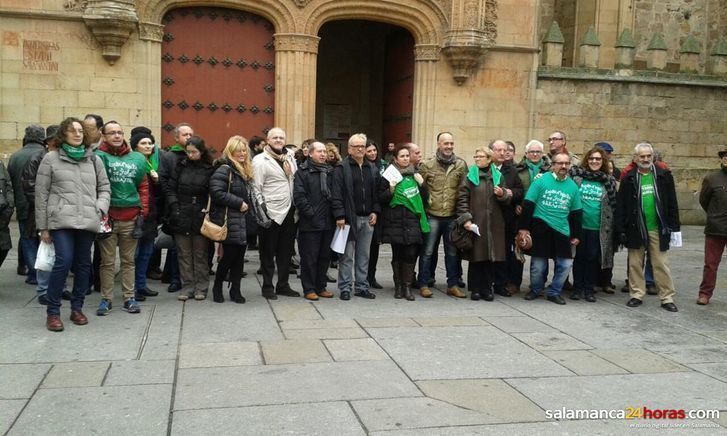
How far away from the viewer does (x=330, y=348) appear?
596cm

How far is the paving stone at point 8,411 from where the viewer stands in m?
4.18

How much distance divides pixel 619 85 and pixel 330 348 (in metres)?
11.7

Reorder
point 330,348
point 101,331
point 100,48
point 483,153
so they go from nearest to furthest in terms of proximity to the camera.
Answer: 1. point 330,348
2. point 101,331
3. point 483,153
4. point 100,48

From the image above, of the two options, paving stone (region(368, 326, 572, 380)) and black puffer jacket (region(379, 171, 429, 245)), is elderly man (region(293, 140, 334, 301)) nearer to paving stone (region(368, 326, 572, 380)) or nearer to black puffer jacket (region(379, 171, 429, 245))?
black puffer jacket (region(379, 171, 429, 245))

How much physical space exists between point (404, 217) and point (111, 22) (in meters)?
7.34

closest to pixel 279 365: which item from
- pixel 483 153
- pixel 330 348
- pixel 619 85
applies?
pixel 330 348

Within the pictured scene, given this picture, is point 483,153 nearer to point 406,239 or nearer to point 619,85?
point 406,239

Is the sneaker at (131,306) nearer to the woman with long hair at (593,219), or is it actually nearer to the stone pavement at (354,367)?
the stone pavement at (354,367)

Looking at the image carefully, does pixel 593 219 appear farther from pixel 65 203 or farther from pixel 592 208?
pixel 65 203

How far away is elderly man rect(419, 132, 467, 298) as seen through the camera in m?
8.38

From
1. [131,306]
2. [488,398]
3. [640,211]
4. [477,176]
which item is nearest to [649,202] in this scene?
[640,211]

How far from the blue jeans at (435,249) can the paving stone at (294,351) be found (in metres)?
2.60

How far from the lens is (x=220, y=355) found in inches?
224

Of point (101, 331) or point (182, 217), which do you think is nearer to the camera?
point (101, 331)
